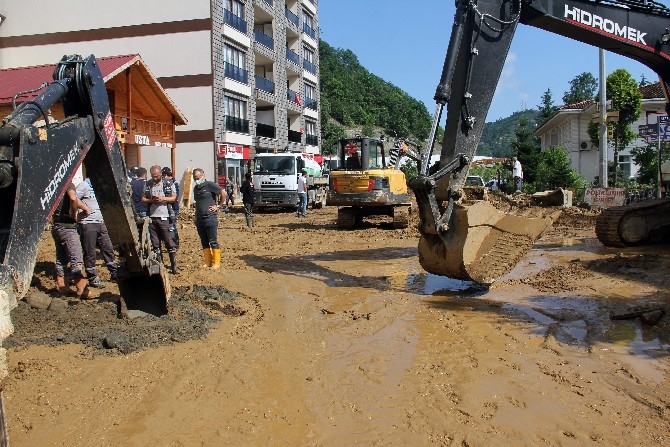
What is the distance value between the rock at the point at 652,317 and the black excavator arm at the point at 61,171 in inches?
194

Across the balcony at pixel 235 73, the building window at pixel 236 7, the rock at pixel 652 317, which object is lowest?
the rock at pixel 652 317

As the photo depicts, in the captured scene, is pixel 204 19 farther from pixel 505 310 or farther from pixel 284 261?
pixel 505 310

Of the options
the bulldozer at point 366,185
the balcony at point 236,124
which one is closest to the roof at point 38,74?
the balcony at point 236,124

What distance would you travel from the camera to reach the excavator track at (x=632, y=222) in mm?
11062

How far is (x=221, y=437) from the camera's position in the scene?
3.72m

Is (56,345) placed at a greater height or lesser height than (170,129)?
lesser

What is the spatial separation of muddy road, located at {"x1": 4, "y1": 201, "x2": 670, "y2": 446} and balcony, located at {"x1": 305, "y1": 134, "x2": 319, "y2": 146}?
36.3 metres

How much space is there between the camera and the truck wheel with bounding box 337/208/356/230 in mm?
16203

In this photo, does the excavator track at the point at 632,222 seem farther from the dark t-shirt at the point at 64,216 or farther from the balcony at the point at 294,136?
the balcony at the point at 294,136

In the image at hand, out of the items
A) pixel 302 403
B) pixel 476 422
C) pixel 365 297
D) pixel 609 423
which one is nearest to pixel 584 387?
pixel 609 423

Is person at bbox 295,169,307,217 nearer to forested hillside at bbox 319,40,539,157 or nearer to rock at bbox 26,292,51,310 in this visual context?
rock at bbox 26,292,51,310

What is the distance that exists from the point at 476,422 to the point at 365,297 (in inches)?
154

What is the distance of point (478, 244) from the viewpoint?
6980 mm

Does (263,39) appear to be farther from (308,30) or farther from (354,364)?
(354,364)
